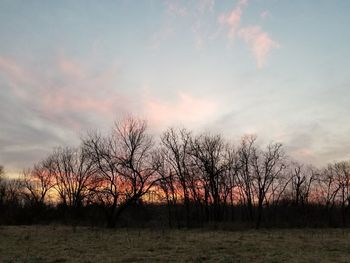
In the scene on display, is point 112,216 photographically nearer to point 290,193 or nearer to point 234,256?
point 234,256

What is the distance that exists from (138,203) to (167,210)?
9832 mm

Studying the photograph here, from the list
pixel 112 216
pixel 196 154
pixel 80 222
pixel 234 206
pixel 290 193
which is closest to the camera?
pixel 112 216

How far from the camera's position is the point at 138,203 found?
4412 centimetres

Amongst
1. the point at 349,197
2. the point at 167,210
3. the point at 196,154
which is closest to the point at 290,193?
the point at 349,197

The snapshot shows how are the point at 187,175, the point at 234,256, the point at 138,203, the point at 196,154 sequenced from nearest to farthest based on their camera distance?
the point at 234,256, the point at 138,203, the point at 187,175, the point at 196,154

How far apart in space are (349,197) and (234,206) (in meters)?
23.1

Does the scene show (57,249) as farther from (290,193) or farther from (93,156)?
(290,193)

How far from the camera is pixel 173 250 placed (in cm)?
1855

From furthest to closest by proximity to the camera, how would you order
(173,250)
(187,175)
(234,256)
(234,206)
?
1. (234,206)
2. (187,175)
3. (173,250)
4. (234,256)

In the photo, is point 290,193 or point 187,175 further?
point 290,193

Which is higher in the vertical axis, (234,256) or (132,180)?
(132,180)

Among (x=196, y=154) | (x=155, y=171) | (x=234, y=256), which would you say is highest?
(x=196, y=154)

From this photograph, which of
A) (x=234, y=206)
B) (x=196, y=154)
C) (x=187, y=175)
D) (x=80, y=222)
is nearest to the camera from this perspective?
(x=80, y=222)

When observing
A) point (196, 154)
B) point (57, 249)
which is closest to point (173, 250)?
point (57, 249)
